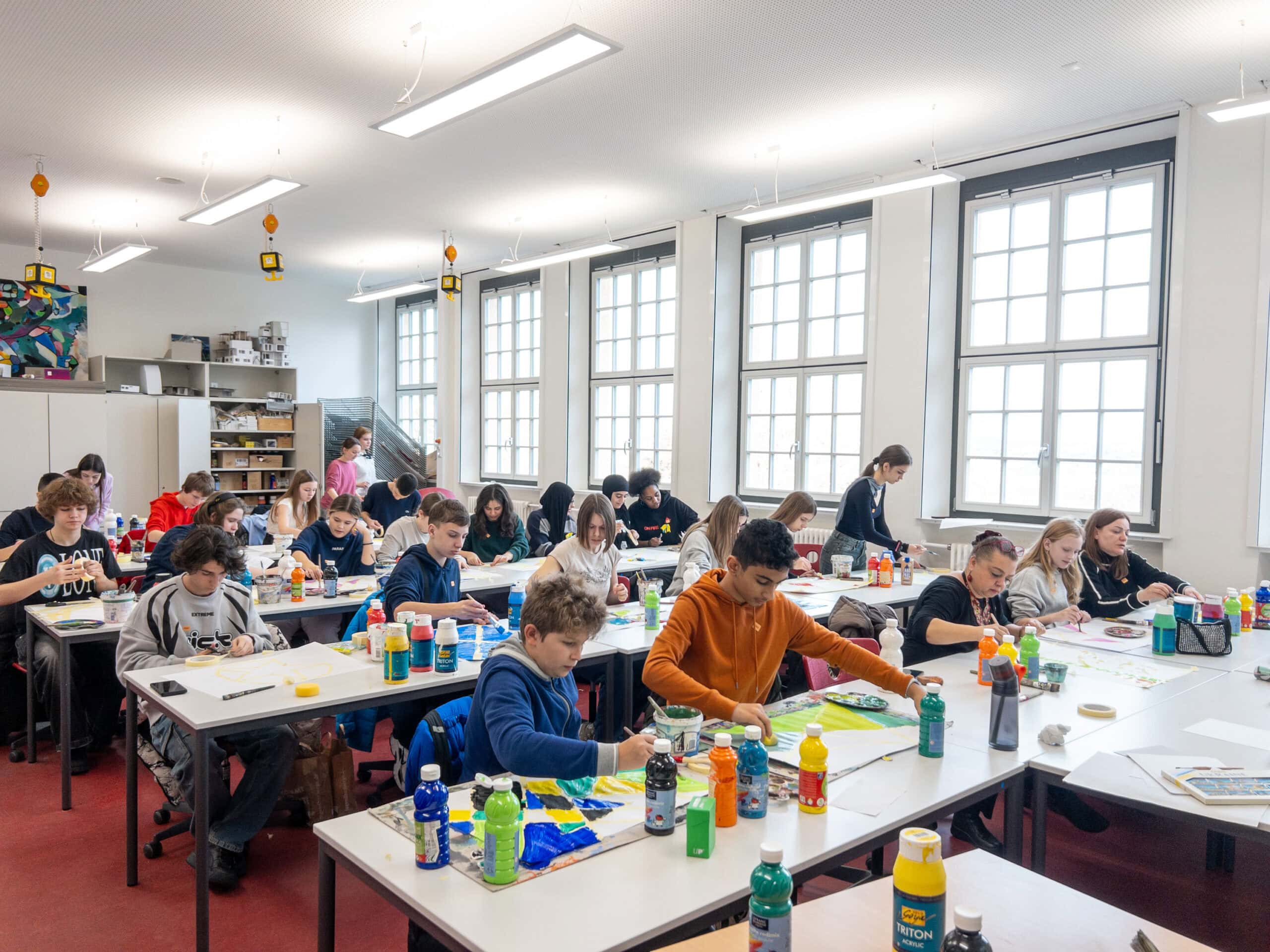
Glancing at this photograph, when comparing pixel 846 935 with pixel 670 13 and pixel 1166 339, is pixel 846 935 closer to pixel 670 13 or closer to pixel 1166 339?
pixel 670 13

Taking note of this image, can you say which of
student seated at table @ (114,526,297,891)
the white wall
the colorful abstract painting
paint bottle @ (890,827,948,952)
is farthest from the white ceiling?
paint bottle @ (890,827,948,952)

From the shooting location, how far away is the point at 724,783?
2.00 meters

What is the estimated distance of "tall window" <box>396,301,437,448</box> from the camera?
1224cm

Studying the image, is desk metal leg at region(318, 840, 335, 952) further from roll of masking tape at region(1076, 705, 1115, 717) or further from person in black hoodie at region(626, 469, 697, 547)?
person in black hoodie at region(626, 469, 697, 547)

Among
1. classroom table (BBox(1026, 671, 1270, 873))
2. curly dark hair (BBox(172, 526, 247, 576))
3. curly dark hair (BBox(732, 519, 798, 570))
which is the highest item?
curly dark hair (BBox(732, 519, 798, 570))

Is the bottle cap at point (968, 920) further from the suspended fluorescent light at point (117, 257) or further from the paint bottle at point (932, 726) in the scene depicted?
the suspended fluorescent light at point (117, 257)

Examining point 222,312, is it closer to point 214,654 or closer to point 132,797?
point 214,654

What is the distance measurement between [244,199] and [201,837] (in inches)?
187

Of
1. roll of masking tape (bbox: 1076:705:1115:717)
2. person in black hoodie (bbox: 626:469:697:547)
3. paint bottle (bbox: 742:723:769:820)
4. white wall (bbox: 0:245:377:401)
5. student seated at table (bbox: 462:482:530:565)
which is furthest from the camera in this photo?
white wall (bbox: 0:245:377:401)

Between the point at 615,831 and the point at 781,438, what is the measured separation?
673 cm

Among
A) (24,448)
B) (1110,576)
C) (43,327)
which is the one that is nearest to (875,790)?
(1110,576)

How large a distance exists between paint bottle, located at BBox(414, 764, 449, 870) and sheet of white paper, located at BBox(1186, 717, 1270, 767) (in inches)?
91.3

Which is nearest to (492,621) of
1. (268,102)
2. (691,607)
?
(691,607)

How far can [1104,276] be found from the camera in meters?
6.38
